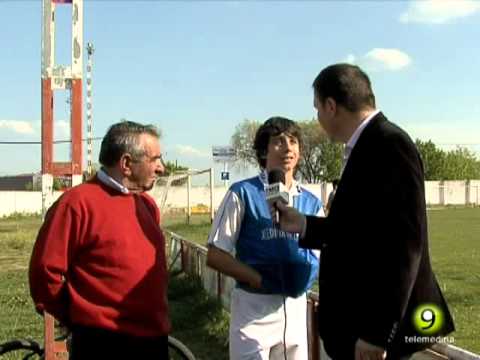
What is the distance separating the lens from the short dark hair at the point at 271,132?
12.8 ft

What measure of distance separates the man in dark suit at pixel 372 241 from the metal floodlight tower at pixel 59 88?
459 cm

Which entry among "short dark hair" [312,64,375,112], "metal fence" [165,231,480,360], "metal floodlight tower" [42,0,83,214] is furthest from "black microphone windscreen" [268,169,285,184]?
"metal floodlight tower" [42,0,83,214]

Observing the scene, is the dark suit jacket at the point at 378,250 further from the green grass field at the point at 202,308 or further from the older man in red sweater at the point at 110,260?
the green grass field at the point at 202,308

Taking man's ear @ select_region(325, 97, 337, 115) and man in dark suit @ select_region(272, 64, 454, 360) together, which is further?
man's ear @ select_region(325, 97, 337, 115)

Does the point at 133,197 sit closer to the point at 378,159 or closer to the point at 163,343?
the point at 163,343

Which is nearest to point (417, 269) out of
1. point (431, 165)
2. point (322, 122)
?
point (322, 122)

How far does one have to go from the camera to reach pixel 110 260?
3311 millimetres

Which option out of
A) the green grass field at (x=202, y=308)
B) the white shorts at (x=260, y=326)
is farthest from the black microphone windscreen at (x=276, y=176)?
the green grass field at (x=202, y=308)

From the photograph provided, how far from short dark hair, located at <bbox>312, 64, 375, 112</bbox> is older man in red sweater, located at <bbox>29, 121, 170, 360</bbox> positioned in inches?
40.8

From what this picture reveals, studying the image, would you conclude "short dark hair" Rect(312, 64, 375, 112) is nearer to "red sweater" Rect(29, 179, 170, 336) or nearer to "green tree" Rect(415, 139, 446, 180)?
"red sweater" Rect(29, 179, 170, 336)

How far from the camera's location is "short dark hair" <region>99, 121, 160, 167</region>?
3.46 metres

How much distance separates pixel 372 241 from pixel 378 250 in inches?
1.6

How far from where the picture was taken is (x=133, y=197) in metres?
3.50

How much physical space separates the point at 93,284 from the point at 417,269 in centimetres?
149
